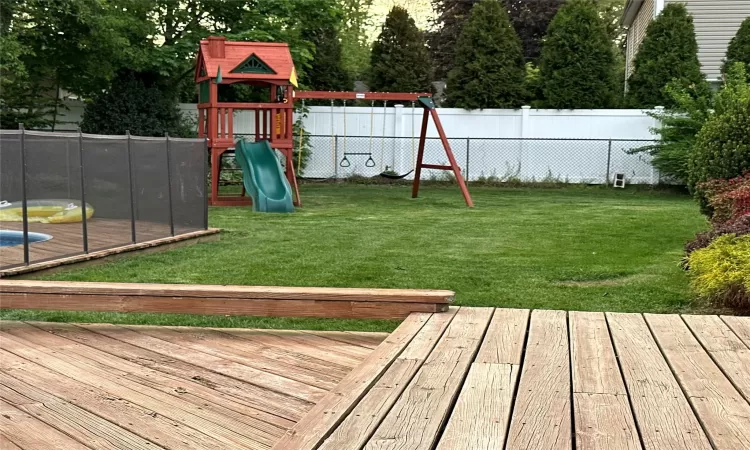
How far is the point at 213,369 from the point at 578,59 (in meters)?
16.0

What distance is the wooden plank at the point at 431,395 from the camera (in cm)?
216

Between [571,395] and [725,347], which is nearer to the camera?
[571,395]

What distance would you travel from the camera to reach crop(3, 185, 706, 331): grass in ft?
17.9

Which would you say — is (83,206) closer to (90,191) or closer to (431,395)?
(90,191)

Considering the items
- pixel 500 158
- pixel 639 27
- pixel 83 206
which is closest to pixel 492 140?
pixel 500 158

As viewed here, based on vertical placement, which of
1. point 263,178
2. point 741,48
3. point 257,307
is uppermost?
point 741,48

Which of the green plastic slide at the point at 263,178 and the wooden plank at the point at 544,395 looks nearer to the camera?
the wooden plank at the point at 544,395

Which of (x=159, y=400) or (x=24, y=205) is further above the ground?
(x=24, y=205)

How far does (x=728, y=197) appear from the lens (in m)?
6.53

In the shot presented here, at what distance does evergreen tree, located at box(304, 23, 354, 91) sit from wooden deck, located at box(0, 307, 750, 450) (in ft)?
55.9

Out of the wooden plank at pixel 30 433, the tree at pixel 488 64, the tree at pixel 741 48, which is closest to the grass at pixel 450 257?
the wooden plank at pixel 30 433

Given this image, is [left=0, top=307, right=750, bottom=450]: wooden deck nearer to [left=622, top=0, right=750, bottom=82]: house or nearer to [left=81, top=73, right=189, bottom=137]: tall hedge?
[left=81, top=73, right=189, bottom=137]: tall hedge

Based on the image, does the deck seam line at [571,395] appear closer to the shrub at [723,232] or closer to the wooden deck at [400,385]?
the wooden deck at [400,385]

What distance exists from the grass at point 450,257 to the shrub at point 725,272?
0.71ft
